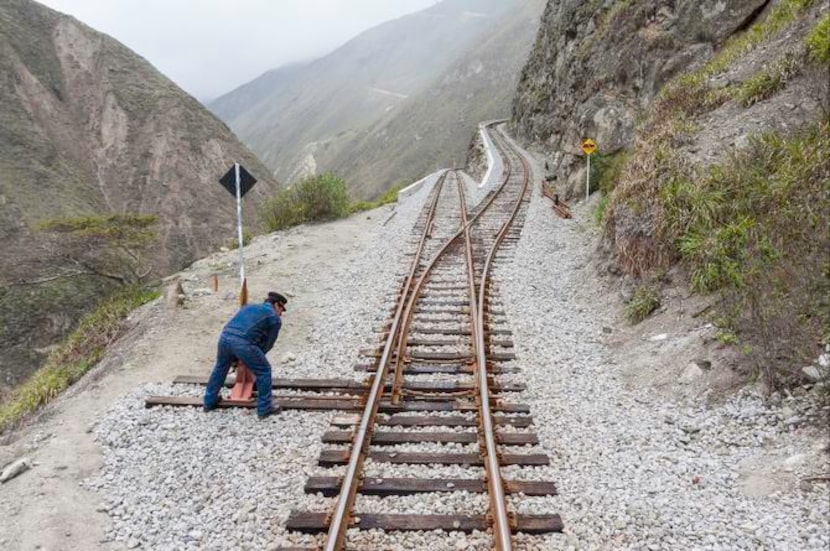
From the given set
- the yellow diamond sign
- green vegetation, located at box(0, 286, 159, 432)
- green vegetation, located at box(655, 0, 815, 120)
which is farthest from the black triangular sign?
the yellow diamond sign

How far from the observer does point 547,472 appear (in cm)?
542

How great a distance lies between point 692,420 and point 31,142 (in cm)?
5907

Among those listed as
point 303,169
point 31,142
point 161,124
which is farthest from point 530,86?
point 303,169

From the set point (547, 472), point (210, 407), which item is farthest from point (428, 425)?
point (210, 407)

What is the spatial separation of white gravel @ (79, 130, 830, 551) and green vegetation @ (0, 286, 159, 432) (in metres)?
3.02

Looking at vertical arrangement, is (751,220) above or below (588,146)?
below

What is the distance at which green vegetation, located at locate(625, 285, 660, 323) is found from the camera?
28.5 ft

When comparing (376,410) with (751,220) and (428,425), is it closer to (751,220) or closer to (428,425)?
(428,425)

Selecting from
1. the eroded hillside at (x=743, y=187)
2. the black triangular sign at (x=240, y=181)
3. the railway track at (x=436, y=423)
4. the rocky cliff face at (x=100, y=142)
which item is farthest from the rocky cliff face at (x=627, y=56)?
the rocky cliff face at (x=100, y=142)

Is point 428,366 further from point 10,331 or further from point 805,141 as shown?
point 10,331

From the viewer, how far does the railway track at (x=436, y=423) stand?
15.3 feet

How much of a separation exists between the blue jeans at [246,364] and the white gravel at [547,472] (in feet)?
0.75

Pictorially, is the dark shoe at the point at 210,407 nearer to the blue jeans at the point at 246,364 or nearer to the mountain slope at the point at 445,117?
the blue jeans at the point at 246,364

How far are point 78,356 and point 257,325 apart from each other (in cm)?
653
